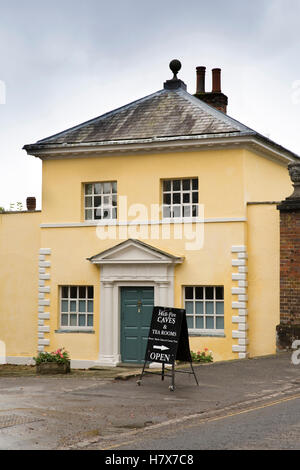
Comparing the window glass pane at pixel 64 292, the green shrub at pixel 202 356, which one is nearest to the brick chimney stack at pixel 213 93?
the window glass pane at pixel 64 292

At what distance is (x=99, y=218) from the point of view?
74.9ft

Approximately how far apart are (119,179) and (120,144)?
1086 millimetres

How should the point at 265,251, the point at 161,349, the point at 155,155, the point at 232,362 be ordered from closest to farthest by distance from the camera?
the point at 161,349, the point at 232,362, the point at 265,251, the point at 155,155

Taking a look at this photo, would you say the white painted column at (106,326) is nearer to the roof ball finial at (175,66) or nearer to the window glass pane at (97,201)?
the window glass pane at (97,201)

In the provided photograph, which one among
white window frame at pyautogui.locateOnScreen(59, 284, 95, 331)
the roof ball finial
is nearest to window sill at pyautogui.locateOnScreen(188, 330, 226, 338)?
white window frame at pyautogui.locateOnScreen(59, 284, 95, 331)

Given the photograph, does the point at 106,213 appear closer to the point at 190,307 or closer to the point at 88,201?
the point at 88,201

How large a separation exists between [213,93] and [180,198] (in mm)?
5877

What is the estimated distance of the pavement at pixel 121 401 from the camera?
30.9 ft

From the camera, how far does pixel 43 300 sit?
23.2 metres

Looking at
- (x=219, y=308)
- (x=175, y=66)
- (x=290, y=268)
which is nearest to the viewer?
(x=290, y=268)

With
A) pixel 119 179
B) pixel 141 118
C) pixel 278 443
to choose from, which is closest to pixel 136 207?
pixel 119 179

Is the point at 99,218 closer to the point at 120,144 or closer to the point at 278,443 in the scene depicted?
the point at 120,144

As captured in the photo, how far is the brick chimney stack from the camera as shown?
85.6 feet

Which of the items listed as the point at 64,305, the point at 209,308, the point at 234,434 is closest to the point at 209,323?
the point at 209,308
